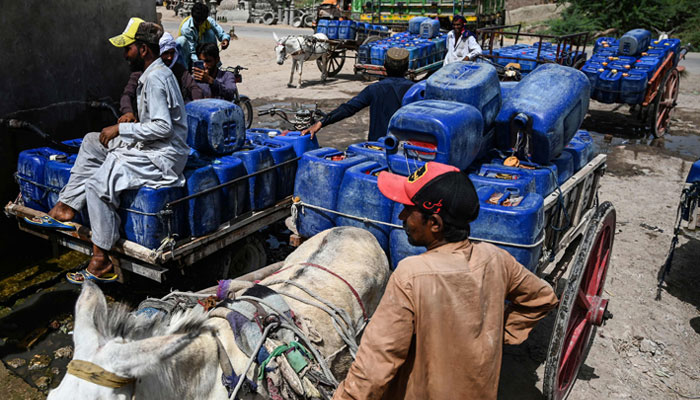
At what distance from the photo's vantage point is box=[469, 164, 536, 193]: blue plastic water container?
366 centimetres

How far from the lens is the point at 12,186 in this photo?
5.59 meters

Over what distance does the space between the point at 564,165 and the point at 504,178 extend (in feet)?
2.92

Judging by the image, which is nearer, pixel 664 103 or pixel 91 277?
pixel 91 277

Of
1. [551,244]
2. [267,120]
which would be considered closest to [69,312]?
[551,244]

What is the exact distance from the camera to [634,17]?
73.2 ft

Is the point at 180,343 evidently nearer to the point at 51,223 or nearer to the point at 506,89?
the point at 51,223

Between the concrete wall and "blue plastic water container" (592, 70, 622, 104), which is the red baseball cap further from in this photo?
"blue plastic water container" (592, 70, 622, 104)

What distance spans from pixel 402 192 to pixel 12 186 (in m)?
5.20

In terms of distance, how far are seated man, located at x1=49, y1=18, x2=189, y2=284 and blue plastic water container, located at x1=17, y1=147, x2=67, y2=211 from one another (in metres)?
0.78

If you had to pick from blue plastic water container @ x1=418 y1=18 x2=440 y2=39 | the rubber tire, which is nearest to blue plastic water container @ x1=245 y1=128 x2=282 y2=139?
the rubber tire

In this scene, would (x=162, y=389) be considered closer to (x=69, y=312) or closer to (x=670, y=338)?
(x=69, y=312)

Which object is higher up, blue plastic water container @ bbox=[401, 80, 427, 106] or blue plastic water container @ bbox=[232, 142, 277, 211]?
blue plastic water container @ bbox=[401, 80, 427, 106]

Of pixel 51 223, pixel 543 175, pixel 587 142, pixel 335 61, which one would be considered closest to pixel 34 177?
pixel 51 223

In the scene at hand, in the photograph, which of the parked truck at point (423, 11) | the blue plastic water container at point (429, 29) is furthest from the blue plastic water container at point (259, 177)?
the parked truck at point (423, 11)
